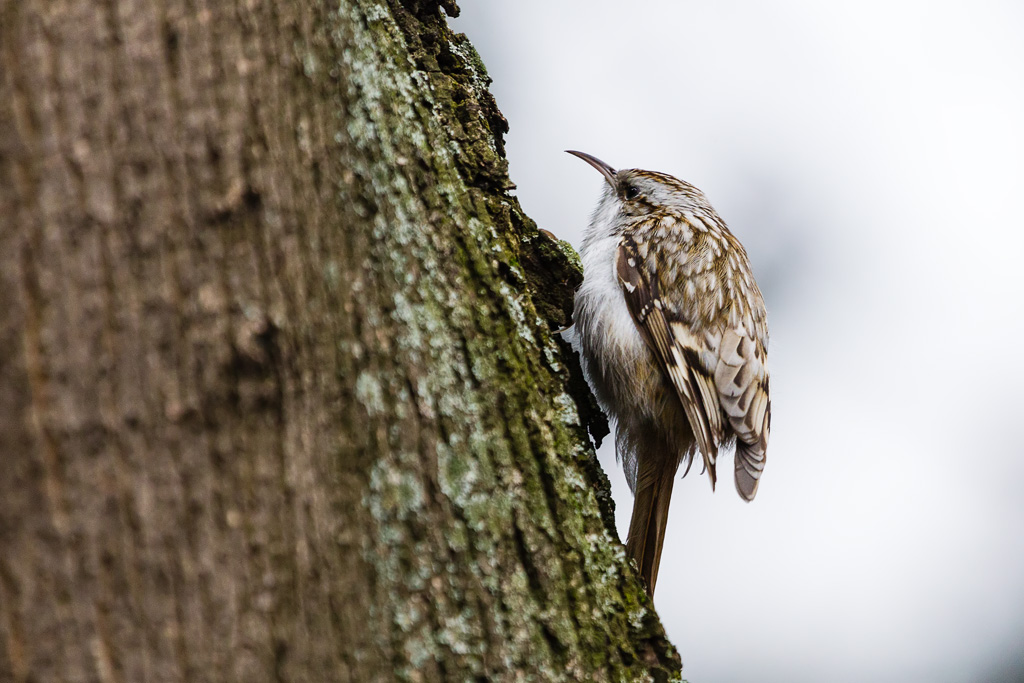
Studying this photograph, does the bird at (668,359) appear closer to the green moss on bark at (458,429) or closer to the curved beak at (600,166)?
the curved beak at (600,166)

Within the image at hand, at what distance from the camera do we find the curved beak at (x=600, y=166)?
10.9 ft

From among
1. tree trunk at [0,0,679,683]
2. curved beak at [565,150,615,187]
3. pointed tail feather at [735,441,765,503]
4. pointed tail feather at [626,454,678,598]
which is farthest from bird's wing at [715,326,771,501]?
→ tree trunk at [0,0,679,683]

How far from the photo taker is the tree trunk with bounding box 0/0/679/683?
0.99 meters

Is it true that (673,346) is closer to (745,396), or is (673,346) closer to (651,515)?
(745,396)

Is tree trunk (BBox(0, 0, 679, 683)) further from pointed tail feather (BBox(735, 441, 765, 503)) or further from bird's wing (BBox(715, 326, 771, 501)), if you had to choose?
bird's wing (BBox(715, 326, 771, 501))

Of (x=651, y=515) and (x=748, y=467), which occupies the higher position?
(x=748, y=467)

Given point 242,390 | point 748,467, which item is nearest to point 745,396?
point 748,467

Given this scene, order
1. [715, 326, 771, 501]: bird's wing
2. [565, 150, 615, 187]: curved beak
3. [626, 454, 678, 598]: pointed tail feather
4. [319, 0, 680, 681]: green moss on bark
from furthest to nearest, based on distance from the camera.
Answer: [565, 150, 615, 187]: curved beak
[715, 326, 771, 501]: bird's wing
[626, 454, 678, 598]: pointed tail feather
[319, 0, 680, 681]: green moss on bark

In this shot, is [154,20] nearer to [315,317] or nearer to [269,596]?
[315,317]

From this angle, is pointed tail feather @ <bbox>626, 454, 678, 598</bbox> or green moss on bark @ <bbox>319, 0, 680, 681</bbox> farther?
pointed tail feather @ <bbox>626, 454, 678, 598</bbox>

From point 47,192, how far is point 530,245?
1.07 m

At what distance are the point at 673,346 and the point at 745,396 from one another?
0.92 ft

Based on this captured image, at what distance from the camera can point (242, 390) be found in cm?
106

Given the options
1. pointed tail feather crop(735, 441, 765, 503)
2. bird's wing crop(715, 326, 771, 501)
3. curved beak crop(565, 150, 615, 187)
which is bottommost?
pointed tail feather crop(735, 441, 765, 503)
